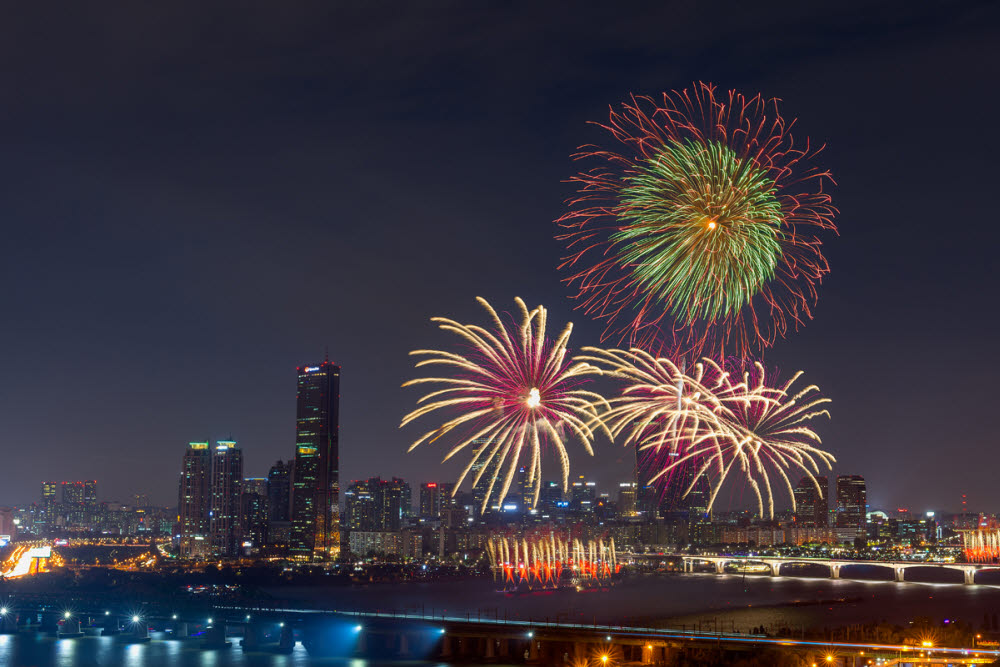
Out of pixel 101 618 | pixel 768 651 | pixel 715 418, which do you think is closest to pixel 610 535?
pixel 101 618

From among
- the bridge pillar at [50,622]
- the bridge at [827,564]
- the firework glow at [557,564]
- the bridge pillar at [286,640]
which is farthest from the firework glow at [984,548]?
the bridge pillar at [50,622]

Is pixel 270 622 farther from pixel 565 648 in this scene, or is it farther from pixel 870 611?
pixel 870 611

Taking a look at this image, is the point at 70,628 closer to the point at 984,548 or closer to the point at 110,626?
the point at 110,626

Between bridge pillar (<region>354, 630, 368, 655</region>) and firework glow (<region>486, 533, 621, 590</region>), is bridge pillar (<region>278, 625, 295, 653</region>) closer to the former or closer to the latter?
bridge pillar (<region>354, 630, 368, 655</region>)

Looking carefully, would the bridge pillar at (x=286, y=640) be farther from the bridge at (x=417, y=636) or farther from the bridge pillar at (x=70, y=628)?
the bridge pillar at (x=70, y=628)

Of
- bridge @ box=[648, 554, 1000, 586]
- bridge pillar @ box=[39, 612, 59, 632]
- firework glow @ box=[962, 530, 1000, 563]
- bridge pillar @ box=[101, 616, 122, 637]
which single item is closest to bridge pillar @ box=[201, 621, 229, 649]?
bridge pillar @ box=[101, 616, 122, 637]

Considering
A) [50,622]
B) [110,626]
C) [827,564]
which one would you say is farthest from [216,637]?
[827,564]
